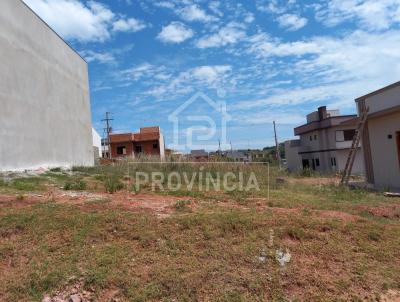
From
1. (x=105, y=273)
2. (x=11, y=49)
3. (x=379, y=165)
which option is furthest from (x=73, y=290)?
(x=379, y=165)

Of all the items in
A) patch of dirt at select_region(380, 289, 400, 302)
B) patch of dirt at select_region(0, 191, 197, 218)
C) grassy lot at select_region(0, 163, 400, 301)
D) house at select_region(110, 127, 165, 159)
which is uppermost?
house at select_region(110, 127, 165, 159)

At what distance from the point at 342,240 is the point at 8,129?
366 inches

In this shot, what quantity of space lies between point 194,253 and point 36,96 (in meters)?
9.92

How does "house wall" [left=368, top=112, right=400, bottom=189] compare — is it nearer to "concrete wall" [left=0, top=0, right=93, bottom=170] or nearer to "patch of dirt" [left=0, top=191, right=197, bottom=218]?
"patch of dirt" [left=0, top=191, right=197, bottom=218]

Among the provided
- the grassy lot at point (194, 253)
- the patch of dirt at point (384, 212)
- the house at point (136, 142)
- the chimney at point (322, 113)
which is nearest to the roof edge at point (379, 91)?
the patch of dirt at point (384, 212)

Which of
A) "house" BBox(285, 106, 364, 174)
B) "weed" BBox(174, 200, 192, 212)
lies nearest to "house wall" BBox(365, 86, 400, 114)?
"weed" BBox(174, 200, 192, 212)

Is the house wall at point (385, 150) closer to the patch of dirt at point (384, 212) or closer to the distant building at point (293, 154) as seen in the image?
the patch of dirt at point (384, 212)

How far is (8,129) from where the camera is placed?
33.7ft

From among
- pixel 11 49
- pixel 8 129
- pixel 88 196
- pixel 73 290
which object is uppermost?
pixel 11 49

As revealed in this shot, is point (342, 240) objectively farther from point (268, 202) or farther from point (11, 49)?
point (11, 49)

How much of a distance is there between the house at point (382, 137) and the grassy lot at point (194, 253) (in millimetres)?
7198

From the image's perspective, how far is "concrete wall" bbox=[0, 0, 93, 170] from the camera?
34.1 ft

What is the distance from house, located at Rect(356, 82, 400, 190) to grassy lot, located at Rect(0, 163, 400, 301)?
7.20 m

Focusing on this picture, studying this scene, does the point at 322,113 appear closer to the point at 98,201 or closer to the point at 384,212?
the point at 384,212
